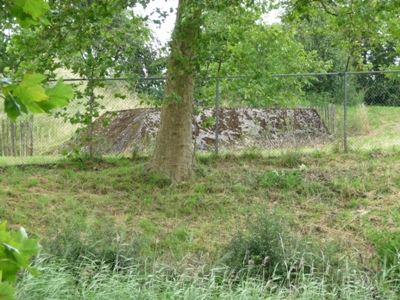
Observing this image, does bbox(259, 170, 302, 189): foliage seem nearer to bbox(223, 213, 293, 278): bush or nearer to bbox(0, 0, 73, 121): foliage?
bbox(223, 213, 293, 278): bush

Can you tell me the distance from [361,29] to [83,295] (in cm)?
798

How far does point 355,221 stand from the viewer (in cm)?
884

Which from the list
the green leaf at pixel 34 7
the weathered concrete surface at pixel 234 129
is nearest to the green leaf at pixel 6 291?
A: the green leaf at pixel 34 7

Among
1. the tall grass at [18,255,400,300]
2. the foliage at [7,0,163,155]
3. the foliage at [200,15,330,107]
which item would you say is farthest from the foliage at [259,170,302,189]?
the tall grass at [18,255,400,300]

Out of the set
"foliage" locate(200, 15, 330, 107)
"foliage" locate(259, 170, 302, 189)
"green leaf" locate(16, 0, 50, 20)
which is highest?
"foliage" locate(200, 15, 330, 107)

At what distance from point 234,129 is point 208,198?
159 inches

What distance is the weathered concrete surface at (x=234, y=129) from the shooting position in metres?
13.1

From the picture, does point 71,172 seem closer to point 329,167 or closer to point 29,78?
point 329,167

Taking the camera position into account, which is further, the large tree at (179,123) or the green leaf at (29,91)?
the large tree at (179,123)

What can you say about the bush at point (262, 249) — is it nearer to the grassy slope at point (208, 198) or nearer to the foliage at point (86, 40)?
the grassy slope at point (208, 198)

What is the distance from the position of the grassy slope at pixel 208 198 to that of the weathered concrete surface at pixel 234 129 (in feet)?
3.15

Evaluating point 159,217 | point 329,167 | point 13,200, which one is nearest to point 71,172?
point 13,200

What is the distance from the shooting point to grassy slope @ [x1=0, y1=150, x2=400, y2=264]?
27.6 feet

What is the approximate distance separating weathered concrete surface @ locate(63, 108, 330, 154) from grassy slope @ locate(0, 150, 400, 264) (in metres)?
0.96
